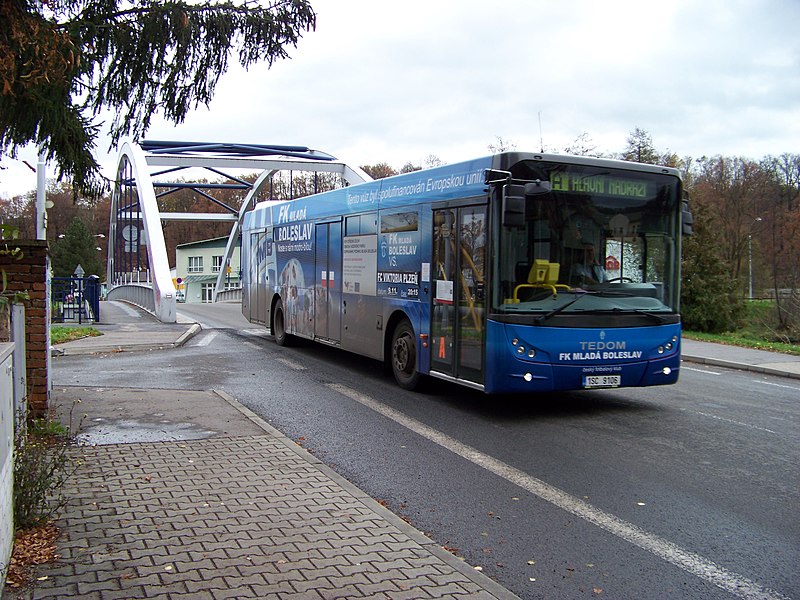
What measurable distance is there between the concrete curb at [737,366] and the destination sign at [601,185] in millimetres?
6531

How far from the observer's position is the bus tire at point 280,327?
1623 centimetres

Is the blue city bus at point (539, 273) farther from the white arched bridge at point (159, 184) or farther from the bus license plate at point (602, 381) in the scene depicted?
the white arched bridge at point (159, 184)

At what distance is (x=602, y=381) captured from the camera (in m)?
8.57

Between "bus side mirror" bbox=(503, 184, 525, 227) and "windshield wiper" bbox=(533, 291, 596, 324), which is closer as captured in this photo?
"bus side mirror" bbox=(503, 184, 525, 227)

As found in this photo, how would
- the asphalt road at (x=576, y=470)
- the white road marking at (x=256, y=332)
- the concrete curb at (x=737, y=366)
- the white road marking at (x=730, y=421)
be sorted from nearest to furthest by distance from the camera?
the asphalt road at (x=576, y=470), the white road marking at (x=730, y=421), the concrete curb at (x=737, y=366), the white road marking at (x=256, y=332)

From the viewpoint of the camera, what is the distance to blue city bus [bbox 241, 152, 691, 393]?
8211mm

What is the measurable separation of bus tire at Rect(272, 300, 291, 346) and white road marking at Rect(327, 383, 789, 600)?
8.43 meters

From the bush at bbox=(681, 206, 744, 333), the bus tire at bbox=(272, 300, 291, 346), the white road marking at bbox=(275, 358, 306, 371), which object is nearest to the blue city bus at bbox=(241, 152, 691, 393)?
the white road marking at bbox=(275, 358, 306, 371)

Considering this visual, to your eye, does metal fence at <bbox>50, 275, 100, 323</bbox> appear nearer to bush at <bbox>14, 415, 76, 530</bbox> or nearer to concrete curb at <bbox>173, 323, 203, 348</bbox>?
concrete curb at <bbox>173, 323, 203, 348</bbox>

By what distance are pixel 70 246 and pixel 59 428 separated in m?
94.3

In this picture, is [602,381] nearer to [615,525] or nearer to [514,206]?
[514,206]

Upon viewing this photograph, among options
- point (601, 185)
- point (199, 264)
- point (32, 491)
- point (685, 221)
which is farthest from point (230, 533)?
point (199, 264)

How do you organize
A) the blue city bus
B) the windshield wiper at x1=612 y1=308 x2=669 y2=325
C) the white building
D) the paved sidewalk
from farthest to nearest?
the white building → the windshield wiper at x1=612 y1=308 x2=669 y2=325 → the blue city bus → the paved sidewalk

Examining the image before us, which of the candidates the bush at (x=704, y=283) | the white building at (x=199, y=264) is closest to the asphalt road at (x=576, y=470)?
the bush at (x=704, y=283)
